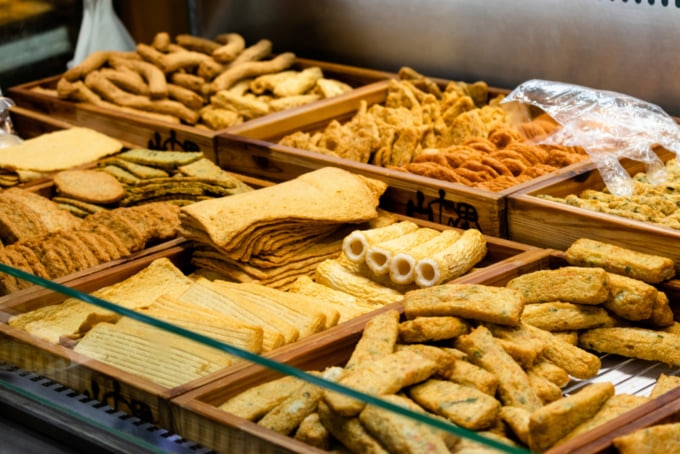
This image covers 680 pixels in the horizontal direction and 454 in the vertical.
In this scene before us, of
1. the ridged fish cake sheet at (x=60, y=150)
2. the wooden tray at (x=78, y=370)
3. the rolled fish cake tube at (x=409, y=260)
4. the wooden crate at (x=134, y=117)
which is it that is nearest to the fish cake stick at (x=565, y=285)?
the rolled fish cake tube at (x=409, y=260)

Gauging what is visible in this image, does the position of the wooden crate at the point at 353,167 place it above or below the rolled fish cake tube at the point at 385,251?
above

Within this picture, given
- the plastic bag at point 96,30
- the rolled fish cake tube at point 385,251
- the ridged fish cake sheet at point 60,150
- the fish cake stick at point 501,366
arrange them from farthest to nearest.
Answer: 1. the plastic bag at point 96,30
2. the ridged fish cake sheet at point 60,150
3. the rolled fish cake tube at point 385,251
4. the fish cake stick at point 501,366

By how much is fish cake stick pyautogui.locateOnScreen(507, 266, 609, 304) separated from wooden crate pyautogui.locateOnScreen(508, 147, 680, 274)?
0.69 ft

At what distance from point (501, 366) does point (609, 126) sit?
1543mm

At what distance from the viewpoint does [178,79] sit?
449 cm

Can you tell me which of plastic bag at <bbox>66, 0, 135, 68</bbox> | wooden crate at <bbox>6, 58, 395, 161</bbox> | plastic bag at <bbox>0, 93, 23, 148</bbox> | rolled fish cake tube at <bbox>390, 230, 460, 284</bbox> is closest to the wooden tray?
rolled fish cake tube at <bbox>390, 230, 460, 284</bbox>

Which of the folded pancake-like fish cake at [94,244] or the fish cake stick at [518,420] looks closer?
the fish cake stick at [518,420]

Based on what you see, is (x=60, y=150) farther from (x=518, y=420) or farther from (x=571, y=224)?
(x=518, y=420)

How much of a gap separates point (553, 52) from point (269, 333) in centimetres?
202

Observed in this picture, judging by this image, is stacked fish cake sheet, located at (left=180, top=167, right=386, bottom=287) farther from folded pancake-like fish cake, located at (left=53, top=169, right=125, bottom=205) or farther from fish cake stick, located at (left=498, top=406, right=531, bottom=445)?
fish cake stick, located at (left=498, top=406, right=531, bottom=445)

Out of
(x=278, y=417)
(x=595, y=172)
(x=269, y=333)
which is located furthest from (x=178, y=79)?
(x=278, y=417)

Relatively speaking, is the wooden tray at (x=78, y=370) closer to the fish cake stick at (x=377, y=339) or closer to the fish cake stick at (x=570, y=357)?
the fish cake stick at (x=377, y=339)

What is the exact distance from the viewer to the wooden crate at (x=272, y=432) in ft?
6.05

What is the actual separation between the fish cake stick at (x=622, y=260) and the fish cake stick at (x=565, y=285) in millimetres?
69
